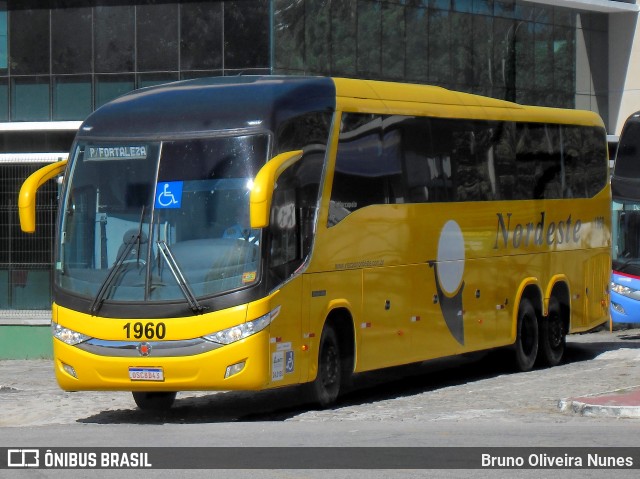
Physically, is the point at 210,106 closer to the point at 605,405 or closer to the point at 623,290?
the point at 605,405

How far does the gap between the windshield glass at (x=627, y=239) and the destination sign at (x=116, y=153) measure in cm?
1427

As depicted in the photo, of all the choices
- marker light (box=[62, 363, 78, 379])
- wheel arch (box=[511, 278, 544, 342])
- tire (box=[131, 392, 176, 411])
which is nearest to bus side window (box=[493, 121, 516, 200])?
wheel arch (box=[511, 278, 544, 342])

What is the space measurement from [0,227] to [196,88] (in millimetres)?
13277

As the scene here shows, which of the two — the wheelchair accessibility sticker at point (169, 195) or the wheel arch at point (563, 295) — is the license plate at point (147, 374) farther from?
the wheel arch at point (563, 295)

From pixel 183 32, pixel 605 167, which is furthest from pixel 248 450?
pixel 183 32

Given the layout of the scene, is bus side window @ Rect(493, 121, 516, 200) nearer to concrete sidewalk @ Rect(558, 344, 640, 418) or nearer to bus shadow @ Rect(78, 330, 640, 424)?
bus shadow @ Rect(78, 330, 640, 424)

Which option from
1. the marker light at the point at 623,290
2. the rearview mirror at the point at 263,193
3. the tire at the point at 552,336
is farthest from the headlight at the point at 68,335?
the marker light at the point at 623,290

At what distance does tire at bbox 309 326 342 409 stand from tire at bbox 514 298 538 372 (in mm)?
5220

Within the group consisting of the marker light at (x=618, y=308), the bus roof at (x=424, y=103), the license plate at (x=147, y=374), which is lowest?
the marker light at (x=618, y=308)

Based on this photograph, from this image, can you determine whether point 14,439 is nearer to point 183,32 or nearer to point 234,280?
point 234,280

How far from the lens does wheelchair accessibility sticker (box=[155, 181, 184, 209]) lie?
1463 centimetres

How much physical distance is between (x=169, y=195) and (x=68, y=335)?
1.88 m

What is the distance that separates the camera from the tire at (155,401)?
54.3ft

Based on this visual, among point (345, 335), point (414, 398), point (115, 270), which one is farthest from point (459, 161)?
point (115, 270)
